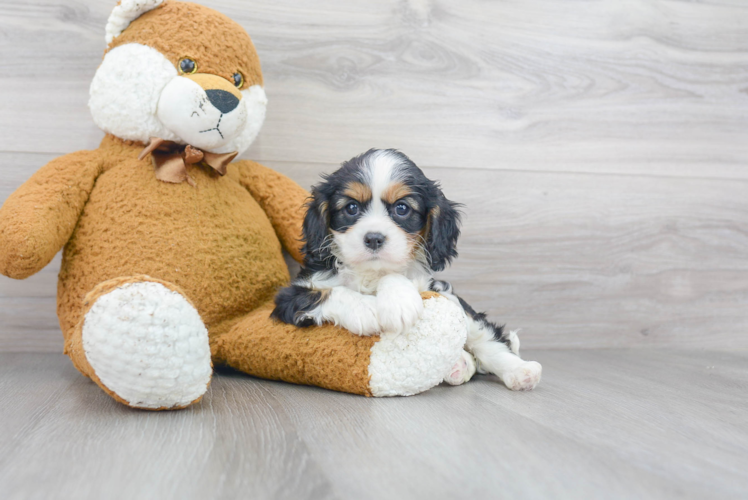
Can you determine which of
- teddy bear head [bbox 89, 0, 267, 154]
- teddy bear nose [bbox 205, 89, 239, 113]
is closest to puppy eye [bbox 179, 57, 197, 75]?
teddy bear head [bbox 89, 0, 267, 154]

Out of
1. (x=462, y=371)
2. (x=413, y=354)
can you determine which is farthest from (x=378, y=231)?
(x=462, y=371)

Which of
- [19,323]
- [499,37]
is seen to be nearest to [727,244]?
[499,37]

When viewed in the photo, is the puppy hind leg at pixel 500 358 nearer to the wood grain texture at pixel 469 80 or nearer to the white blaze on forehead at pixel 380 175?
the white blaze on forehead at pixel 380 175

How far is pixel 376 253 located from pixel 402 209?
150mm

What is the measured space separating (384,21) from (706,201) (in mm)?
1480

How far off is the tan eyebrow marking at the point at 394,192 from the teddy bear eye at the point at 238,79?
22.0 inches

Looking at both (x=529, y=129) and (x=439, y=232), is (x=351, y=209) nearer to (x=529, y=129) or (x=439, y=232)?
(x=439, y=232)

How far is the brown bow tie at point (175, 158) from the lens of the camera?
155 cm

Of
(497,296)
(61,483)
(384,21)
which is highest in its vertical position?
(384,21)

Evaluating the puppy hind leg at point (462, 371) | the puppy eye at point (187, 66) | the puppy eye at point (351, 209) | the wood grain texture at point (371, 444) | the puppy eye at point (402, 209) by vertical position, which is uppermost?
the puppy eye at point (187, 66)

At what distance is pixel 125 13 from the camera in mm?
1539

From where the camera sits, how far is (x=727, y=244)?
2.35 m

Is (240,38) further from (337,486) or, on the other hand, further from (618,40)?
(618,40)

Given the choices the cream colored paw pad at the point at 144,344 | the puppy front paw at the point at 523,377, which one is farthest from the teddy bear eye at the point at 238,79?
the puppy front paw at the point at 523,377
